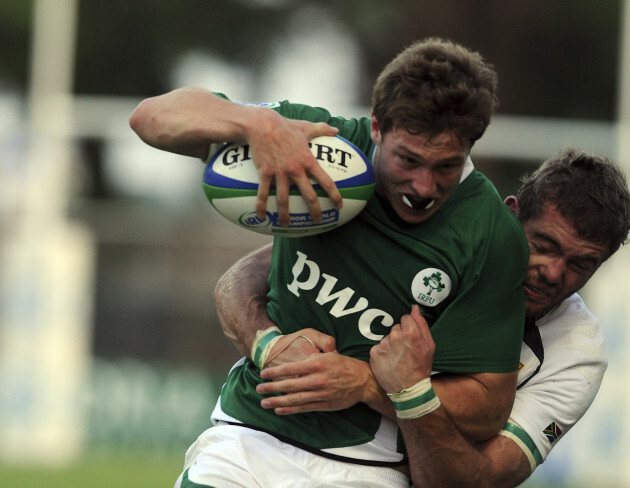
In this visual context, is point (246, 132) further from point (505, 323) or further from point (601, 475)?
point (601, 475)

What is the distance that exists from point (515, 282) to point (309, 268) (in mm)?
727

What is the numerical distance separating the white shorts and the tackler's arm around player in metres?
Result: 0.88

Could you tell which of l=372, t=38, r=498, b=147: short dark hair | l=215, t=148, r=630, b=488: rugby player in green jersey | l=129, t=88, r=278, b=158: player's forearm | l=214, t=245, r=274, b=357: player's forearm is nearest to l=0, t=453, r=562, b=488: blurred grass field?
l=214, t=245, r=274, b=357: player's forearm

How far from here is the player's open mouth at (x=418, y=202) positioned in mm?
3646

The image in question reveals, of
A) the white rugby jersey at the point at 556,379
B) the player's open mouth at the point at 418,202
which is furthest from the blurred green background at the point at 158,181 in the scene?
the player's open mouth at the point at 418,202

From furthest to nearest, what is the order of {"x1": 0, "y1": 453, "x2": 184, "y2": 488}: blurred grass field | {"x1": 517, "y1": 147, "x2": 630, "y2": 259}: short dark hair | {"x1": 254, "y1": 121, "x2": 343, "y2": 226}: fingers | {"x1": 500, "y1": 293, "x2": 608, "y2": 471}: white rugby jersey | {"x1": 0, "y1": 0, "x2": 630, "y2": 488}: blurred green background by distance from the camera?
1. {"x1": 0, "y1": 0, "x2": 630, "y2": 488}: blurred green background
2. {"x1": 0, "y1": 453, "x2": 184, "y2": 488}: blurred grass field
3. {"x1": 500, "y1": 293, "x2": 608, "y2": 471}: white rugby jersey
4. {"x1": 517, "y1": 147, "x2": 630, "y2": 259}: short dark hair
5. {"x1": 254, "y1": 121, "x2": 343, "y2": 226}: fingers

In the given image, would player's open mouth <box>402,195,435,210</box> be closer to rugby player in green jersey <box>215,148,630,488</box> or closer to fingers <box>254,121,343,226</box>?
fingers <box>254,121,343,226</box>

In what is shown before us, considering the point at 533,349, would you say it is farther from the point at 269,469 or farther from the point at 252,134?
the point at 252,134

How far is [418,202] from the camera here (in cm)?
366

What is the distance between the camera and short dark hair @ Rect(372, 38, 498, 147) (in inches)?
140

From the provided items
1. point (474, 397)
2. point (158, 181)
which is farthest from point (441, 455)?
point (158, 181)

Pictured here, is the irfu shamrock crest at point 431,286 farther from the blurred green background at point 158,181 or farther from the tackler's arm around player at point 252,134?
the blurred green background at point 158,181

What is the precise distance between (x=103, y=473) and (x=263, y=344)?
6.31 meters

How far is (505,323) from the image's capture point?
3836 mm
